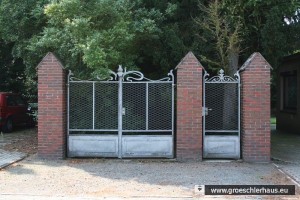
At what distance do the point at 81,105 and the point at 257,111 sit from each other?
15.0ft

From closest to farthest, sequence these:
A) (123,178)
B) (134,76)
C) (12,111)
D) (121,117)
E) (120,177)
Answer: (123,178) < (120,177) < (121,117) < (134,76) < (12,111)

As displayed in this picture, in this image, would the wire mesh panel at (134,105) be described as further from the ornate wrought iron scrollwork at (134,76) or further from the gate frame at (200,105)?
the gate frame at (200,105)

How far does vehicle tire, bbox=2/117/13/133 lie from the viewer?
1786 cm

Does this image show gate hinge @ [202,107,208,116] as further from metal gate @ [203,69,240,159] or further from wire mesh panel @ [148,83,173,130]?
wire mesh panel @ [148,83,173,130]

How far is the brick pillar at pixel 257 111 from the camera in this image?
1088 centimetres

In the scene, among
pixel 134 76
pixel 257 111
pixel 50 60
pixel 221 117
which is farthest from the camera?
pixel 134 76

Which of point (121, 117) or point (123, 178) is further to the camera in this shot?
point (121, 117)

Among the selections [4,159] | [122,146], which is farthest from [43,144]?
[122,146]

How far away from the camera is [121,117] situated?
1135 cm

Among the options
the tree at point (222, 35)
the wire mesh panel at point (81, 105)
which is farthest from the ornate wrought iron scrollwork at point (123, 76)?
the tree at point (222, 35)

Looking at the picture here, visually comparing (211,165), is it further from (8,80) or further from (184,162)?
(8,80)

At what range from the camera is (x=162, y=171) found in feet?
31.9

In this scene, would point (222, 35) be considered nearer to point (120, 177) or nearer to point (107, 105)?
point (107, 105)

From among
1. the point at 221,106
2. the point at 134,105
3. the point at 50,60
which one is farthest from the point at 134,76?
the point at 221,106
